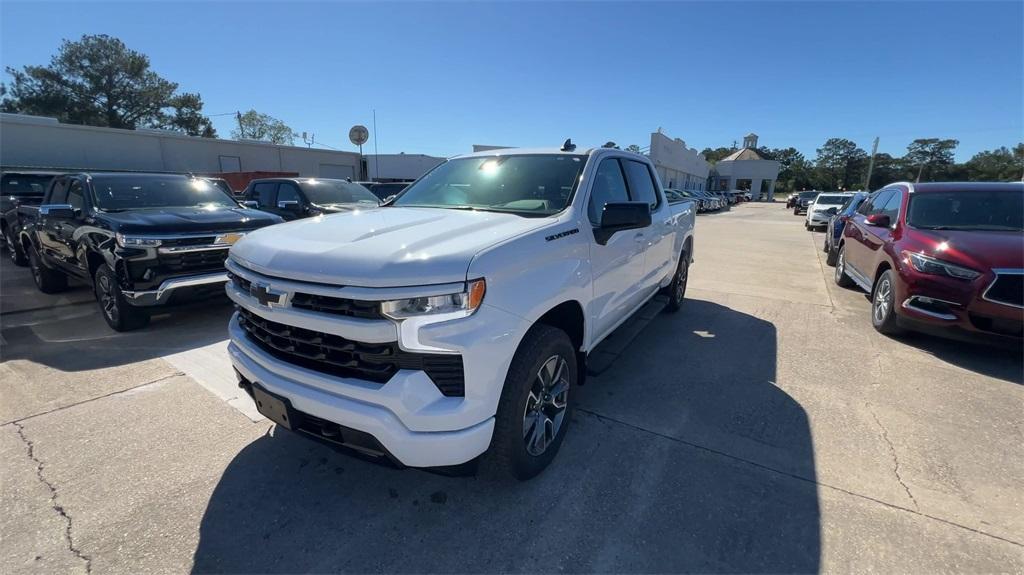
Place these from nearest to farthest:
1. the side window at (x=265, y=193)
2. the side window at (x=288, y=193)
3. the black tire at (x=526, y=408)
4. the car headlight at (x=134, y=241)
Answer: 1. the black tire at (x=526, y=408)
2. the car headlight at (x=134, y=241)
3. the side window at (x=288, y=193)
4. the side window at (x=265, y=193)

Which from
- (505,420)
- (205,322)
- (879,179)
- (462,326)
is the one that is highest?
(879,179)

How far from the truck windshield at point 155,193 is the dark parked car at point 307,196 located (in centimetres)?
173

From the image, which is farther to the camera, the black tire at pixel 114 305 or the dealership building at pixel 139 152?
the dealership building at pixel 139 152

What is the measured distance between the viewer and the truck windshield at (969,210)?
15.7 feet

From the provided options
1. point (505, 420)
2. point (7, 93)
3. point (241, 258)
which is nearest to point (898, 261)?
point (505, 420)

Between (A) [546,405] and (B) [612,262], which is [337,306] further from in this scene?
(B) [612,262]

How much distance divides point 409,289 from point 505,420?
81 cm

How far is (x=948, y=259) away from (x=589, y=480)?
4264 mm

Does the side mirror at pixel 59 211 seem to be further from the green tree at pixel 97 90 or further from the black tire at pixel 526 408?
the green tree at pixel 97 90

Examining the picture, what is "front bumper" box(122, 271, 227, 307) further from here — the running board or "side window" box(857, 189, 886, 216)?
Result: "side window" box(857, 189, 886, 216)

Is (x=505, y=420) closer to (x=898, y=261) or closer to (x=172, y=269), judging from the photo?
(x=172, y=269)

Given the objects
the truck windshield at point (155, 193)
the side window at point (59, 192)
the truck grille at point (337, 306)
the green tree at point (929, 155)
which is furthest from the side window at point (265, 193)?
the green tree at point (929, 155)

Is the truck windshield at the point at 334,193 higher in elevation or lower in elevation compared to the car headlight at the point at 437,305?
higher

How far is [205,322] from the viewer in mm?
5270
